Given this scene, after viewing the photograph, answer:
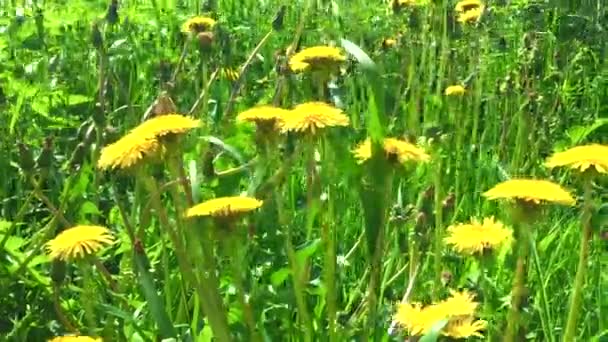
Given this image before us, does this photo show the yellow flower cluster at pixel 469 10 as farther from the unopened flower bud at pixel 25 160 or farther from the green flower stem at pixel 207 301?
the green flower stem at pixel 207 301

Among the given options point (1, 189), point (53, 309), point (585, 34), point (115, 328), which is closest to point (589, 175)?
point (115, 328)

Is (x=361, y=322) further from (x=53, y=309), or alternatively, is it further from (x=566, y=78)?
(x=566, y=78)

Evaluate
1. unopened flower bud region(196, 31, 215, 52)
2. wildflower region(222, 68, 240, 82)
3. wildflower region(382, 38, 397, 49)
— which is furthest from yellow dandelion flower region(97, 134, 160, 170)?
wildflower region(382, 38, 397, 49)

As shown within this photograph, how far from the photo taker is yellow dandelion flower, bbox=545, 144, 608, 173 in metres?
1.24

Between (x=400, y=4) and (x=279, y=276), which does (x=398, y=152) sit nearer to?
(x=279, y=276)

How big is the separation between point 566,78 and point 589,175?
1683 millimetres

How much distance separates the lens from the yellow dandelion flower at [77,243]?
1293mm

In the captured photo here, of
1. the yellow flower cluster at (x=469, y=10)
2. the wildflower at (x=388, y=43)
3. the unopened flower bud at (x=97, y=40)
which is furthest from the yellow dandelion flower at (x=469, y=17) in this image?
the unopened flower bud at (x=97, y=40)

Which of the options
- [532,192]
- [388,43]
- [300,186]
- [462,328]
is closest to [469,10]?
[388,43]

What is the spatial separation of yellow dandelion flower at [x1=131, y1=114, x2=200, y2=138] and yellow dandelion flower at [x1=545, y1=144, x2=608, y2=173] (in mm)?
434

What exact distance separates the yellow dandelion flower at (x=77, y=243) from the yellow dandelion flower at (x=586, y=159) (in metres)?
0.55

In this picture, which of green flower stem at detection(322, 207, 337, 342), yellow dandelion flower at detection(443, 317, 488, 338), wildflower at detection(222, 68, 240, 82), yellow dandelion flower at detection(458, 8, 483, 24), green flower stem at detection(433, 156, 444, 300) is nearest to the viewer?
yellow dandelion flower at detection(443, 317, 488, 338)

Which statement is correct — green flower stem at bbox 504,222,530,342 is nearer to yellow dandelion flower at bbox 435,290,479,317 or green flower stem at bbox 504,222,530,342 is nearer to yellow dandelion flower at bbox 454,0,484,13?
yellow dandelion flower at bbox 435,290,479,317

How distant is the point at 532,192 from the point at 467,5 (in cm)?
164
